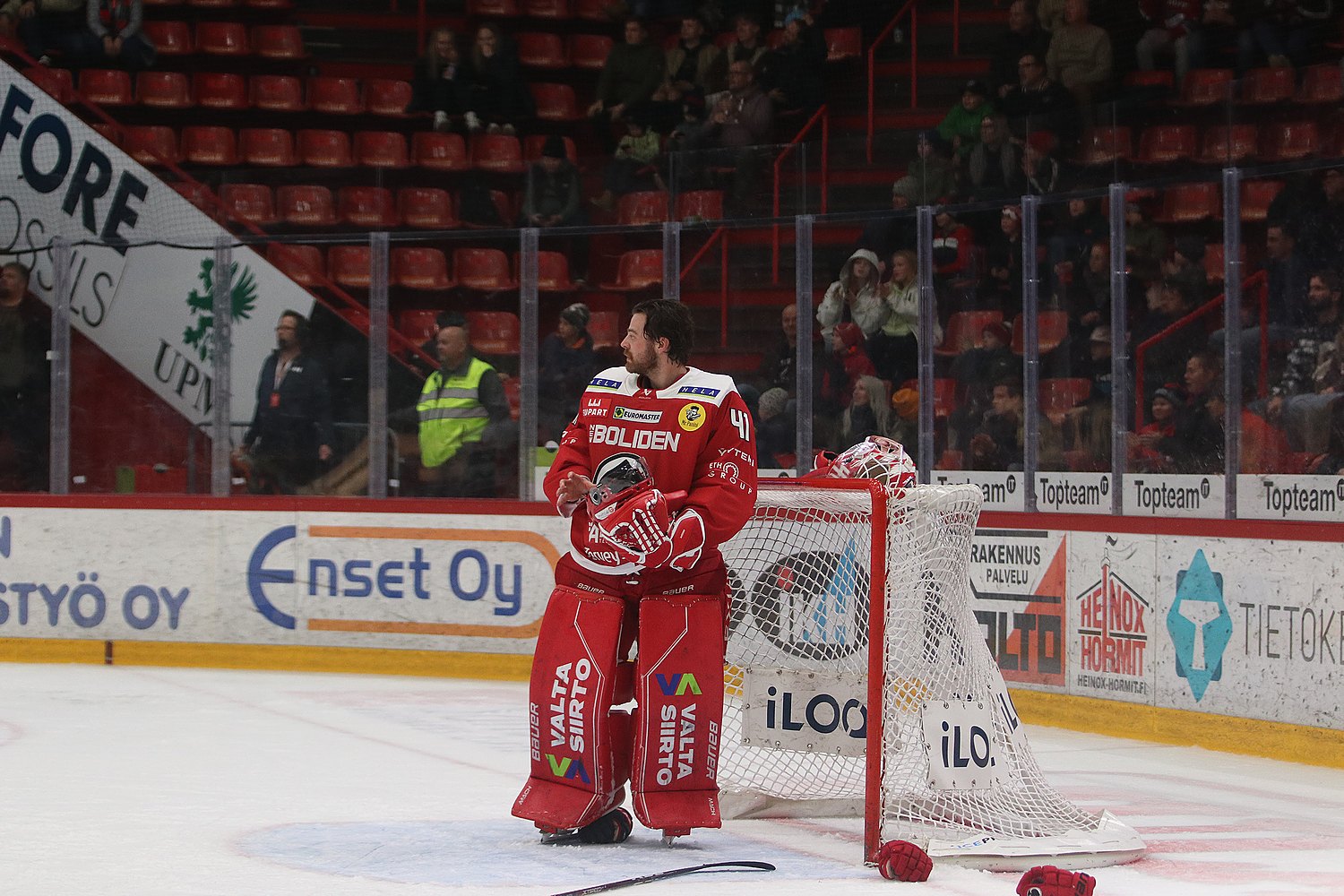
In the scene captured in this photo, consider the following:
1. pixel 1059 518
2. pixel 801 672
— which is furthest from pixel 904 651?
pixel 1059 518

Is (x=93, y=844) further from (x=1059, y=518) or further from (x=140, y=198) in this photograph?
(x=140, y=198)

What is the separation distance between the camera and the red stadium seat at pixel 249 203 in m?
9.20

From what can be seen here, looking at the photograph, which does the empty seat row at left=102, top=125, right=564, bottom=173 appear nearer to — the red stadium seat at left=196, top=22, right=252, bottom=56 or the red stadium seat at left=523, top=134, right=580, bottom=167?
the red stadium seat at left=523, top=134, right=580, bottom=167

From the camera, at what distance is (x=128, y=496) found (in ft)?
30.3

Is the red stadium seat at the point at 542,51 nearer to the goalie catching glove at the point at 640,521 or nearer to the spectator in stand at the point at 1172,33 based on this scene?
the spectator in stand at the point at 1172,33

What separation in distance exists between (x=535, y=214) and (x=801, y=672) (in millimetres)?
4454

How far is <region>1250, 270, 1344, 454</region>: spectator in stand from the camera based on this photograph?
659cm

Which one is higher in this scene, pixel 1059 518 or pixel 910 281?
pixel 910 281

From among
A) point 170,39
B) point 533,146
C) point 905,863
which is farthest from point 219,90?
point 905,863

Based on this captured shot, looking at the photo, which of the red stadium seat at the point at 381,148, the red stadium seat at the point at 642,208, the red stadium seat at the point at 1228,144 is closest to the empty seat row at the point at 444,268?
the red stadium seat at the point at 642,208

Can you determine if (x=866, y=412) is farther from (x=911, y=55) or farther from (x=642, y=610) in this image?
(x=911, y=55)

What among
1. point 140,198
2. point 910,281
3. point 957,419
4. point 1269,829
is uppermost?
point 140,198

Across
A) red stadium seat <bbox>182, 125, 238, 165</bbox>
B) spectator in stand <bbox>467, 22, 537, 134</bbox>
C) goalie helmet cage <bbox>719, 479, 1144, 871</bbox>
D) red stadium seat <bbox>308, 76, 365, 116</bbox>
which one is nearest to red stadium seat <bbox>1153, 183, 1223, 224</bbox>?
goalie helmet cage <bbox>719, 479, 1144, 871</bbox>

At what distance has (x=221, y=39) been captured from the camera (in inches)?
536
